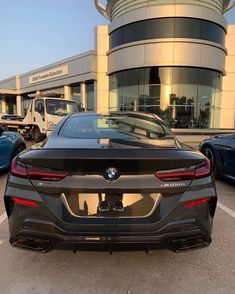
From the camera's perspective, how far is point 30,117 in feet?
50.1

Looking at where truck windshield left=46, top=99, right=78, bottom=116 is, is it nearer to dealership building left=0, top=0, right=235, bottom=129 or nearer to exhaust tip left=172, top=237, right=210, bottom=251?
dealership building left=0, top=0, right=235, bottom=129

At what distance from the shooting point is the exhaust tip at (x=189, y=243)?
239 centimetres

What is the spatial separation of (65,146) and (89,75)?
24785mm

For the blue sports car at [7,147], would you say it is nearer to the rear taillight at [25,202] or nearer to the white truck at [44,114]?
the rear taillight at [25,202]

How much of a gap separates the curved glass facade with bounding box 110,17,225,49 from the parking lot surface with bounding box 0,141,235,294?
850 inches

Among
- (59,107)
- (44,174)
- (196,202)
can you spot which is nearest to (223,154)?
(196,202)

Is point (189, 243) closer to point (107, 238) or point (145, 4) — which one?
point (107, 238)

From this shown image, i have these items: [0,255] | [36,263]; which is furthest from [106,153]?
[0,255]

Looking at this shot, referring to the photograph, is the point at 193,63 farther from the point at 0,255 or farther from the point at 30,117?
the point at 0,255

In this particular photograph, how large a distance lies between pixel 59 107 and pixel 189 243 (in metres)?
12.9

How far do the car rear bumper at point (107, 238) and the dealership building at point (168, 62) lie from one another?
1853 centimetres

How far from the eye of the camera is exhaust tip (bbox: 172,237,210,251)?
2391mm

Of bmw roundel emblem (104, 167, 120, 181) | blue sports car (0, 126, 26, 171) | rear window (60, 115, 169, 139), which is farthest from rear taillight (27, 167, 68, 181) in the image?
blue sports car (0, 126, 26, 171)

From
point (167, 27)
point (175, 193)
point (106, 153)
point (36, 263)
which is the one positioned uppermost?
point (167, 27)
